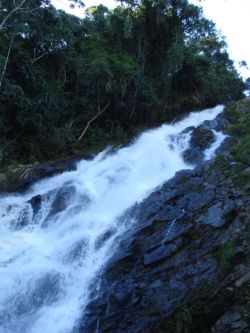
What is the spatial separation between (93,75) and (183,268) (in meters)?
12.7

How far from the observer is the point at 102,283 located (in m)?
8.62

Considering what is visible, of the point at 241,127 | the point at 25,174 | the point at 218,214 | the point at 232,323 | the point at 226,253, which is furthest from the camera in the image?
the point at 241,127

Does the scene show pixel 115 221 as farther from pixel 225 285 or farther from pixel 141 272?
pixel 225 285

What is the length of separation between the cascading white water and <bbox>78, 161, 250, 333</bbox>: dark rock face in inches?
24.9

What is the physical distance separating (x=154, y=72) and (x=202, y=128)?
655 centimetres

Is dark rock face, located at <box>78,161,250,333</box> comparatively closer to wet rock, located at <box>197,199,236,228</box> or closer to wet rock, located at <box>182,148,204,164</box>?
wet rock, located at <box>197,199,236,228</box>

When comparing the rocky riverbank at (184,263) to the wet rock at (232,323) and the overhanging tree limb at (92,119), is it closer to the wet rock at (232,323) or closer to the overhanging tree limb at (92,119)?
the wet rock at (232,323)

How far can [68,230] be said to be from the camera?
11.2 meters

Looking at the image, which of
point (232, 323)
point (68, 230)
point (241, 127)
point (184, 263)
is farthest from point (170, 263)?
point (241, 127)

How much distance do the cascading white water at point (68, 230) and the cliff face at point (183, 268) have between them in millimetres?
708

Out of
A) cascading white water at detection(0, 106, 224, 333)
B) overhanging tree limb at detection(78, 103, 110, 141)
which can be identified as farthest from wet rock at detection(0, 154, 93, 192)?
overhanging tree limb at detection(78, 103, 110, 141)

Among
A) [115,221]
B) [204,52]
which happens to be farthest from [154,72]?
[115,221]

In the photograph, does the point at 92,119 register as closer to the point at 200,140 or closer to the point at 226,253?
the point at 200,140

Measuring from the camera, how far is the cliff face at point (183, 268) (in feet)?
22.9
